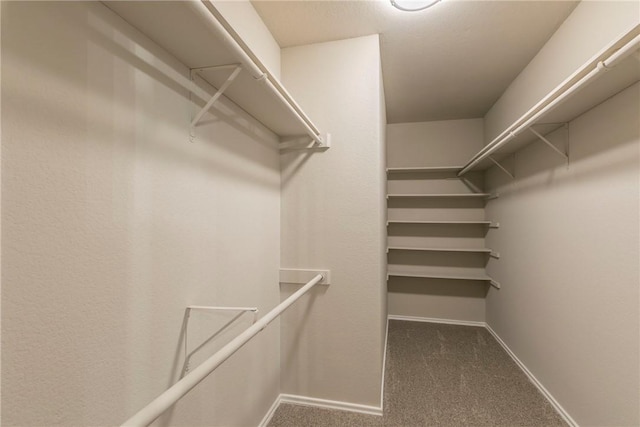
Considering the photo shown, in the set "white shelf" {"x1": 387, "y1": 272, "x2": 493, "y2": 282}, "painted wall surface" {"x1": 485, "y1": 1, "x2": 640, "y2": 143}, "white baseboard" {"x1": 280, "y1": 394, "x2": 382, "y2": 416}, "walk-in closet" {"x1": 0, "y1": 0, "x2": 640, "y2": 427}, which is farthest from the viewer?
"white shelf" {"x1": 387, "y1": 272, "x2": 493, "y2": 282}

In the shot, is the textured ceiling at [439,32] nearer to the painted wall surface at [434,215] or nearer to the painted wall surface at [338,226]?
the painted wall surface at [338,226]

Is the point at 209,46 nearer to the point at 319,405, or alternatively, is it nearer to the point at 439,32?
the point at 439,32

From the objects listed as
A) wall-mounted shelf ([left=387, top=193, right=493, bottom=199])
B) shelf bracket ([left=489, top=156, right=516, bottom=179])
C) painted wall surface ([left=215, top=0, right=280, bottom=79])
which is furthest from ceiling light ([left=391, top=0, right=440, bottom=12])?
wall-mounted shelf ([left=387, top=193, right=493, bottom=199])

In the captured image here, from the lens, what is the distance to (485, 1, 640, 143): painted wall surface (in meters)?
1.22

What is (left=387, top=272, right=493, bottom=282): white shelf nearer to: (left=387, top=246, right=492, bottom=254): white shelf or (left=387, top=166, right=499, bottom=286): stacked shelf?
(left=387, top=166, right=499, bottom=286): stacked shelf

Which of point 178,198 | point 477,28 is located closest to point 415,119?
point 477,28

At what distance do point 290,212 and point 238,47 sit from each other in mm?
1128

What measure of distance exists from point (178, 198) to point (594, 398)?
2.26m

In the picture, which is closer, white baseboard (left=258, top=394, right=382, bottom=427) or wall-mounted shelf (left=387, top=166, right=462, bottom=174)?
white baseboard (left=258, top=394, right=382, bottom=427)

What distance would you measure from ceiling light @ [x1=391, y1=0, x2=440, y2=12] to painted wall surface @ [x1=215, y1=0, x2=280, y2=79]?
2.51 feet

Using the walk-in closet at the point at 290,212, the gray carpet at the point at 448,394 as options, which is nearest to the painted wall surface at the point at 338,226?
the walk-in closet at the point at 290,212

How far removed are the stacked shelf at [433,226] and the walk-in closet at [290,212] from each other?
0.33 m

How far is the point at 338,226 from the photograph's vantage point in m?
1.75

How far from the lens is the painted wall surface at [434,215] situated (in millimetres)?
3221
